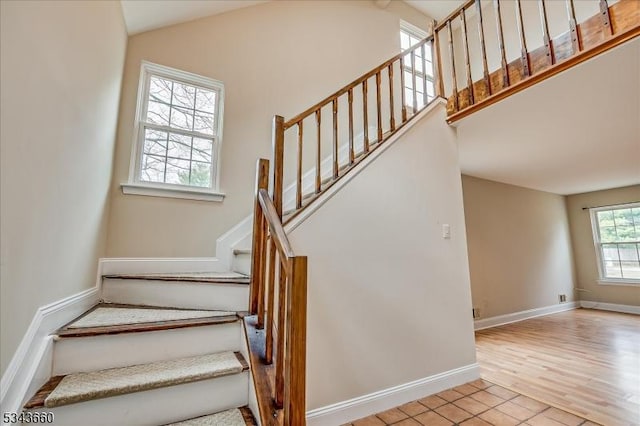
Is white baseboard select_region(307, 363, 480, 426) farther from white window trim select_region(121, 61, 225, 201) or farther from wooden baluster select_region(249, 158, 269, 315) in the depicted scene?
white window trim select_region(121, 61, 225, 201)

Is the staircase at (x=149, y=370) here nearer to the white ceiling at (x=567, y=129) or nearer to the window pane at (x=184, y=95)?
the window pane at (x=184, y=95)

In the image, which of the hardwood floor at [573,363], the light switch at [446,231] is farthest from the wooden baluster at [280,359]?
the hardwood floor at [573,363]

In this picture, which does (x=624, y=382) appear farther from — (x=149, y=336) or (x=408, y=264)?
(x=149, y=336)

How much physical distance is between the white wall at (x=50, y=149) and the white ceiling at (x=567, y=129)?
2.95 meters

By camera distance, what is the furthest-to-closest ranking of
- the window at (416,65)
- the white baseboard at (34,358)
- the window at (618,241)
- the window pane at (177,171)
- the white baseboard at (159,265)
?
the window at (618,241)
the window at (416,65)
the window pane at (177,171)
the white baseboard at (159,265)
the white baseboard at (34,358)

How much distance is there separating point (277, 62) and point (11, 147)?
279cm

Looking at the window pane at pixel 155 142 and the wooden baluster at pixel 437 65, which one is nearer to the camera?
the window pane at pixel 155 142

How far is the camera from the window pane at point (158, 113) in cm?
269

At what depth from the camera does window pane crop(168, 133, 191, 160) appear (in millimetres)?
2742

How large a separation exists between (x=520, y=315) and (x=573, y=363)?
207 centimetres

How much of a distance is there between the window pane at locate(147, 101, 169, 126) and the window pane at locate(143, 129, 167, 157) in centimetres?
11

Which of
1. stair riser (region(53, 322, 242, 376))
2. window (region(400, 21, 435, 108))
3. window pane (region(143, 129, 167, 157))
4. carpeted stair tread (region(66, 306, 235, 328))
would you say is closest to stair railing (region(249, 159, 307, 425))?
stair riser (region(53, 322, 242, 376))

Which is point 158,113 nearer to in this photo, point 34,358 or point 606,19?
point 34,358

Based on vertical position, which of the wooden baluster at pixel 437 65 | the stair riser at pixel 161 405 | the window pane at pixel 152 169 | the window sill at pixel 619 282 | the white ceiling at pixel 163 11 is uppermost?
the white ceiling at pixel 163 11
